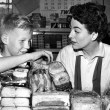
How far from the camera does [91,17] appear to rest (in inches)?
58.6

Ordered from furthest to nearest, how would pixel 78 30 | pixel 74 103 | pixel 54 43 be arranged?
pixel 54 43, pixel 78 30, pixel 74 103

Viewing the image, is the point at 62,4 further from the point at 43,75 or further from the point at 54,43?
the point at 43,75

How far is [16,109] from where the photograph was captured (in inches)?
37.3

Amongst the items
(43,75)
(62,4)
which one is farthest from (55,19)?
(43,75)

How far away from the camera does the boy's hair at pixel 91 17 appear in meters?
1.47

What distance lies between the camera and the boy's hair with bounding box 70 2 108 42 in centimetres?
147

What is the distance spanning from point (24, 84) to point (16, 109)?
107 millimetres

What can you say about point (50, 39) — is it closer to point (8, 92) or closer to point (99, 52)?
point (99, 52)

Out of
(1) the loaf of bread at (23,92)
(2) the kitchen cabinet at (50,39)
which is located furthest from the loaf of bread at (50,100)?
(2) the kitchen cabinet at (50,39)

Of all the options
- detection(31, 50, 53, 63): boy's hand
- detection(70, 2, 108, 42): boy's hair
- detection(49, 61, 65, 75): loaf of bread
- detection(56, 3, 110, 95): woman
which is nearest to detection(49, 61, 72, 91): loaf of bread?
detection(49, 61, 65, 75): loaf of bread

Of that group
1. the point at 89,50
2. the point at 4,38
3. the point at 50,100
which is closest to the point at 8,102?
the point at 50,100

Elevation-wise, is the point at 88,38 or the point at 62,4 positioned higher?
the point at 62,4

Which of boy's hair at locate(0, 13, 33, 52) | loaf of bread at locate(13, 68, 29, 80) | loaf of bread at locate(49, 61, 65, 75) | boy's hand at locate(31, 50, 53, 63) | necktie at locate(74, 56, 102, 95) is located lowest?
necktie at locate(74, 56, 102, 95)

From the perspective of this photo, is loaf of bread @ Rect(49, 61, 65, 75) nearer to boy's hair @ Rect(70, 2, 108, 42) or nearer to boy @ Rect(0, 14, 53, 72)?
boy @ Rect(0, 14, 53, 72)
